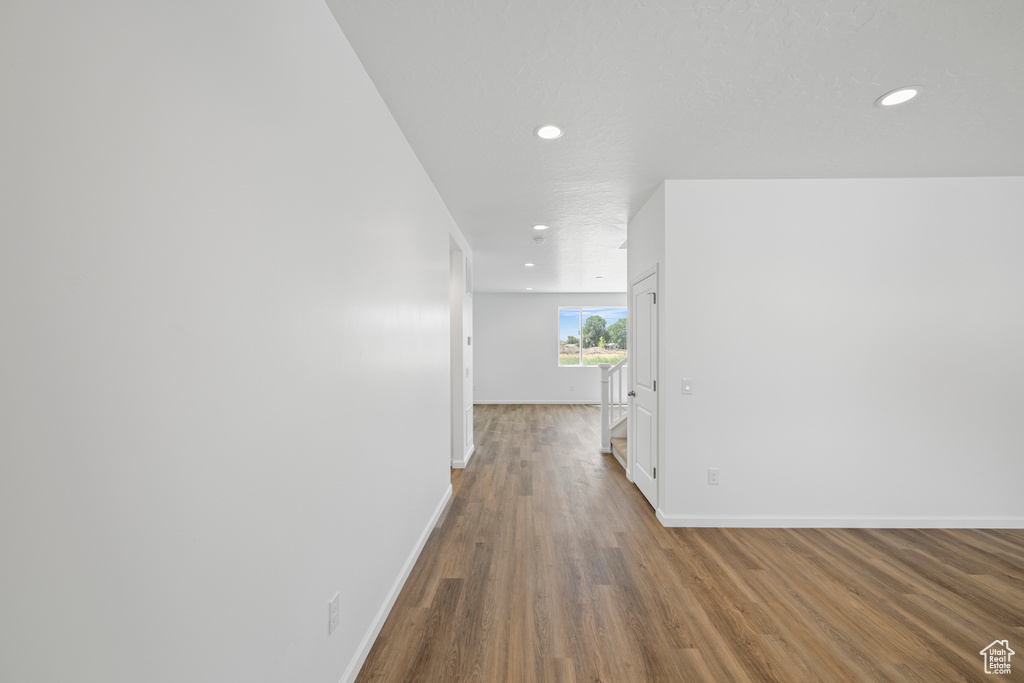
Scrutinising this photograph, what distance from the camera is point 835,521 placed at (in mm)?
3148

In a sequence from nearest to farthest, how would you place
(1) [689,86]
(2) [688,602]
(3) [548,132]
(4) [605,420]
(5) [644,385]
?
(1) [689,86]
(2) [688,602]
(3) [548,132]
(5) [644,385]
(4) [605,420]

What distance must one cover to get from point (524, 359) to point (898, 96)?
7.94 m

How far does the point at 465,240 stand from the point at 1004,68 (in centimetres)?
401

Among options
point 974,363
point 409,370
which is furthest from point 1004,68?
point 409,370

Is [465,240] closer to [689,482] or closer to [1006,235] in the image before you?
[689,482]

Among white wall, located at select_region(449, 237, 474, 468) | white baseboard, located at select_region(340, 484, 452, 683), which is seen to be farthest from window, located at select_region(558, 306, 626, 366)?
white baseboard, located at select_region(340, 484, 452, 683)

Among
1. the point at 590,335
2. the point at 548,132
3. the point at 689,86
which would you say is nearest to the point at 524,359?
the point at 590,335

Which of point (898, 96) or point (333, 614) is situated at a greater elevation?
point (898, 96)

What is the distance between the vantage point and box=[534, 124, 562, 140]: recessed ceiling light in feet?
7.71

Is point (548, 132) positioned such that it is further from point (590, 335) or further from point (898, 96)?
point (590, 335)

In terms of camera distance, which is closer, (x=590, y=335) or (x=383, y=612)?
(x=383, y=612)

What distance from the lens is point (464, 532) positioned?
10.1ft

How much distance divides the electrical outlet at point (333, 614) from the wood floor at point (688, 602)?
408mm

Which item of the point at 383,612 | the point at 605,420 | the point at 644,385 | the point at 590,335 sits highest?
the point at 590,335
